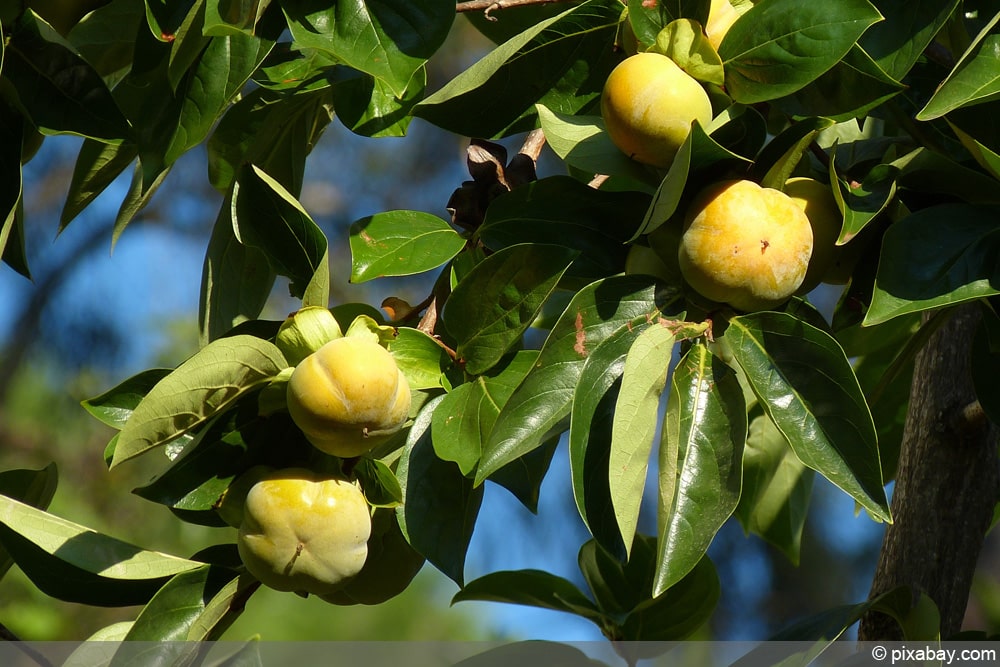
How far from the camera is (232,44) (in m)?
0.73

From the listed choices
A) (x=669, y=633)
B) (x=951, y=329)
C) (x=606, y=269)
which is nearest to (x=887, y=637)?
(x=669, y=633)

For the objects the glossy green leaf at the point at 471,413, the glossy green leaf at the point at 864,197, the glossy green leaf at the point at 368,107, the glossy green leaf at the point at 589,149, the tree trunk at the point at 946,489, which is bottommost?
the tree trunk at the point at 946,489

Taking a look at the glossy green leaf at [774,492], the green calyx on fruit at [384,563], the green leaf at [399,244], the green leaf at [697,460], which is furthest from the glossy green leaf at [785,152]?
the glossy green leaf at [774,492]

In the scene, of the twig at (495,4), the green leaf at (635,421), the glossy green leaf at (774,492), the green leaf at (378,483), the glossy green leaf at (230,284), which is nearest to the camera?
the green leaf at (635,421)

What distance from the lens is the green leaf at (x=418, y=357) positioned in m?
0.69

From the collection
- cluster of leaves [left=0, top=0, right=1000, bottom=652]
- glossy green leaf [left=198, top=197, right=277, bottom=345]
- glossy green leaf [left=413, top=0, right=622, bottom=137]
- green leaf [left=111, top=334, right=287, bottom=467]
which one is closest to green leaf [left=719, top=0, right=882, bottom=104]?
cluster of leaves [left=0, top=0, right=1000, bottom=652]

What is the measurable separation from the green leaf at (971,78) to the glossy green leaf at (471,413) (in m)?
0.29

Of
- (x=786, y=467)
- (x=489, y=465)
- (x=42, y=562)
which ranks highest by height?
(x=489, y=465)

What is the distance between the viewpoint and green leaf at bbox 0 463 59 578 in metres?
0.86

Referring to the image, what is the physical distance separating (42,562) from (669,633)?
1.72 ft

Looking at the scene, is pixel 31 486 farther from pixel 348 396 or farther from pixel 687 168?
pixel 687 168

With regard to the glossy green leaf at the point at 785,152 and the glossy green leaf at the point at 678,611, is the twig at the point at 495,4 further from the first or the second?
the glossy green leaf at the point at 678,611

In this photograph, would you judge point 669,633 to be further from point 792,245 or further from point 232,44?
point 232,44

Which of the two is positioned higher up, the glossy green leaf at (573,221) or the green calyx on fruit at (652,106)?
the green calyx on fruit at (652,106)
